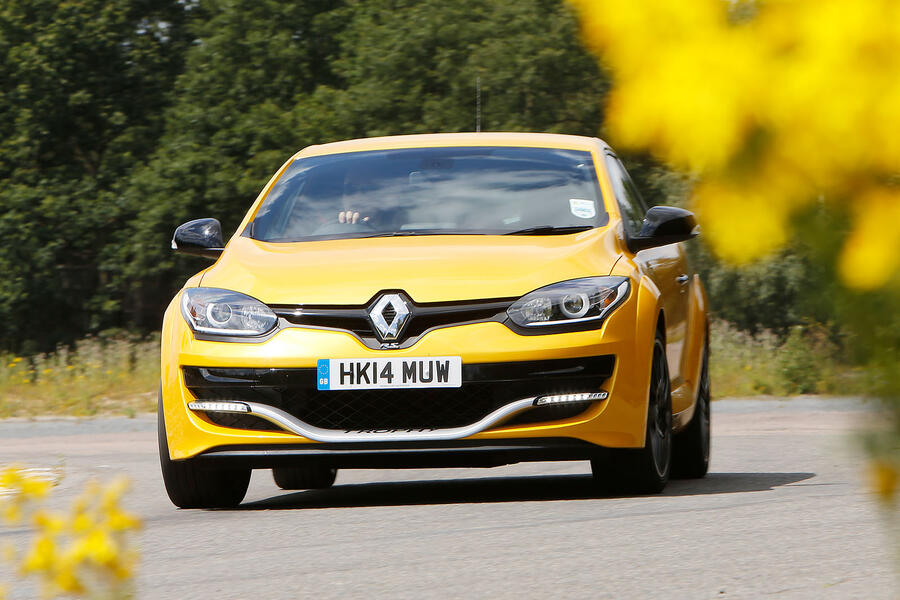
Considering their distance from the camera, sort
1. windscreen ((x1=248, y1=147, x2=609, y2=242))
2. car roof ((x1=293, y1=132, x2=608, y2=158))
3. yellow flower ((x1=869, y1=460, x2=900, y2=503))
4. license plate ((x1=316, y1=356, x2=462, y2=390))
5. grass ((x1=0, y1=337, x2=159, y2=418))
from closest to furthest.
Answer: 1. yellow flower ((x1=869, y1=460, x2=900, y2=503))
2. license plate ((x1=316, y1=356, x2=462, y2=390))
3. windscreen ((x1=248, y1=147, x2=609, y2=242))
4. car roof ((x1=293, y1=132, x2=608, y2=158))
5. grass ((x1=0, y1=337, x2=159, y2=418))

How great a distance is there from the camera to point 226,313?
6.59 metres

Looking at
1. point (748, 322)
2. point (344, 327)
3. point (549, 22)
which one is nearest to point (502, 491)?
point (344, 327)

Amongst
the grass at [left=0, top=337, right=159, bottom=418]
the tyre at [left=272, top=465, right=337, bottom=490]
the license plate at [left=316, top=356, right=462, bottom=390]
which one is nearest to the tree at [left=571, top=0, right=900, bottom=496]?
the license plate at [left=316, top=356, right=462, bottom=390]

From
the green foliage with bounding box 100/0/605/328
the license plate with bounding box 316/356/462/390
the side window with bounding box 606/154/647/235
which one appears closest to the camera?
the license plate with bounding box 316/356/462/390

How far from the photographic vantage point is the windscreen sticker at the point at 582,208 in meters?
7.28

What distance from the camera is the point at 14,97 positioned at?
38.7m

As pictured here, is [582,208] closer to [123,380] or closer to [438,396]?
[438,396]

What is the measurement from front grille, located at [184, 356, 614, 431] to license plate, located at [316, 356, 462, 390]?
0.04 metres

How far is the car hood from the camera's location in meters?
6.43

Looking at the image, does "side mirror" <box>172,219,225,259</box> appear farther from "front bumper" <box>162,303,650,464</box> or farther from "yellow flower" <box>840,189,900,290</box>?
"yellow flower" <box>840,189,900,290</box>

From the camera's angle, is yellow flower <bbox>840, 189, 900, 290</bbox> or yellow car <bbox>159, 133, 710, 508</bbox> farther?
yellow car <bbox>159, 133, 710, 508</bbox>

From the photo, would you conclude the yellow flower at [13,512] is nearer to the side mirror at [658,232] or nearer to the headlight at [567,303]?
the headlight at [567,303]

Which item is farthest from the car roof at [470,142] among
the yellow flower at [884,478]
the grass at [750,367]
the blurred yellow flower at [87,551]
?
the yellow flower at [884,478]

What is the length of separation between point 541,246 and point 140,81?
34.5 m
